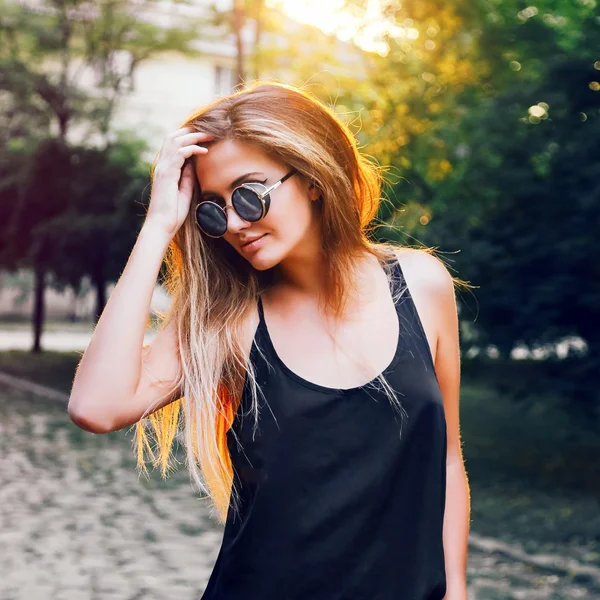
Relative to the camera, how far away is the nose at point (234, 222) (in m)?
2.06

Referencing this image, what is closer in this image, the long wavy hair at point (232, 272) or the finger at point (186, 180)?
the long wavy hair at point (232, 272)

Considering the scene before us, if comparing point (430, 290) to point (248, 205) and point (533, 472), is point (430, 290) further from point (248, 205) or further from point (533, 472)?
point (533, 472)

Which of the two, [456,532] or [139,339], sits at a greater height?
[139,339]

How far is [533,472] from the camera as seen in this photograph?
11.4 m

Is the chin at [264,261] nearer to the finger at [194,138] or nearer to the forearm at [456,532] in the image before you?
the finger at [194,138]

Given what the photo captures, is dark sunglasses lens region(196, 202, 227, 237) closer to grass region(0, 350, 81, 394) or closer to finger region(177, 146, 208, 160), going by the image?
finger region(177, 146, 208, 160)

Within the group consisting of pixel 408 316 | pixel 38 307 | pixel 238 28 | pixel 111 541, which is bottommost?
pixel 38 307

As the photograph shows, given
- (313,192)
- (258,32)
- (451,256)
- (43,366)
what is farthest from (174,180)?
(43,366)

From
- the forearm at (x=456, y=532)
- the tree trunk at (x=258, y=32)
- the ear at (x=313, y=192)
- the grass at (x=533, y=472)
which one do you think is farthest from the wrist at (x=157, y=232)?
the tree trunk at (x=258, y=32)

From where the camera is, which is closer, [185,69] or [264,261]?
[264,261]

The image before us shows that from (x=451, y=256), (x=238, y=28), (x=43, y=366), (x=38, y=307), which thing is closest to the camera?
(x=451, y=256)

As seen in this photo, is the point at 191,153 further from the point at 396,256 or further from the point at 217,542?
the point at 217,542

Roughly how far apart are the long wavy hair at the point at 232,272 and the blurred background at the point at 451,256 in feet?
0.68

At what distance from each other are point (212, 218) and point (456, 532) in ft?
2.81
